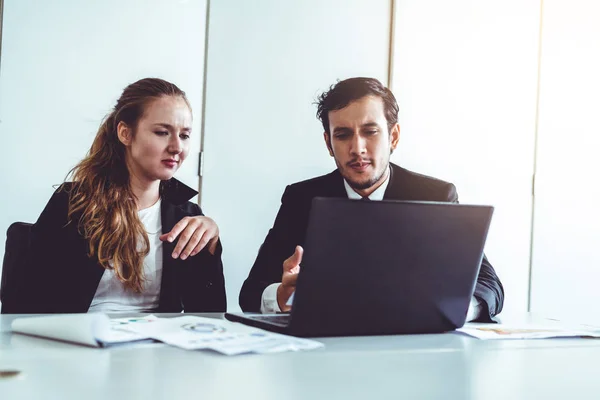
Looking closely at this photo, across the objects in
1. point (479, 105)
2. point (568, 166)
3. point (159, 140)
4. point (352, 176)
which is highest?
point (479, 105)

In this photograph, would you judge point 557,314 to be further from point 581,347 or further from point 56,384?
point 56,384

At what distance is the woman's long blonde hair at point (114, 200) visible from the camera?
2.14 m

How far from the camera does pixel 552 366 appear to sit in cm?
102

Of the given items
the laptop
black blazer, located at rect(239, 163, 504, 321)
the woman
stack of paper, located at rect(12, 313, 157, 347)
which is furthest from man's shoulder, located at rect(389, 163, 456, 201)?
stack of paper, located at rect(12, 313, 157, 347)

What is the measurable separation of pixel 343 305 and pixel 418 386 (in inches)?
13.4

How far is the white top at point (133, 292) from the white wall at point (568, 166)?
2510 millimetres

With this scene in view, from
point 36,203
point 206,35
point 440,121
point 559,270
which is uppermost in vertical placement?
point 206,35

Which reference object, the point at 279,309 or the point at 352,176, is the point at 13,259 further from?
the point at 352,176

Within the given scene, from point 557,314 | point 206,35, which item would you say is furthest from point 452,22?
point 557,314

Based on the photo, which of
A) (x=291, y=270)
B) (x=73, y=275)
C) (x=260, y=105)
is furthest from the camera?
(x=260, y=105)

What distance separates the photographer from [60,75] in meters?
2.98

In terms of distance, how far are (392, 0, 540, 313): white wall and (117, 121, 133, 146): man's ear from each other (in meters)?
1.62

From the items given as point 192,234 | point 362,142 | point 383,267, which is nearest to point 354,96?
point 362,142

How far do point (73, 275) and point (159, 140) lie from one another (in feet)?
1.95
